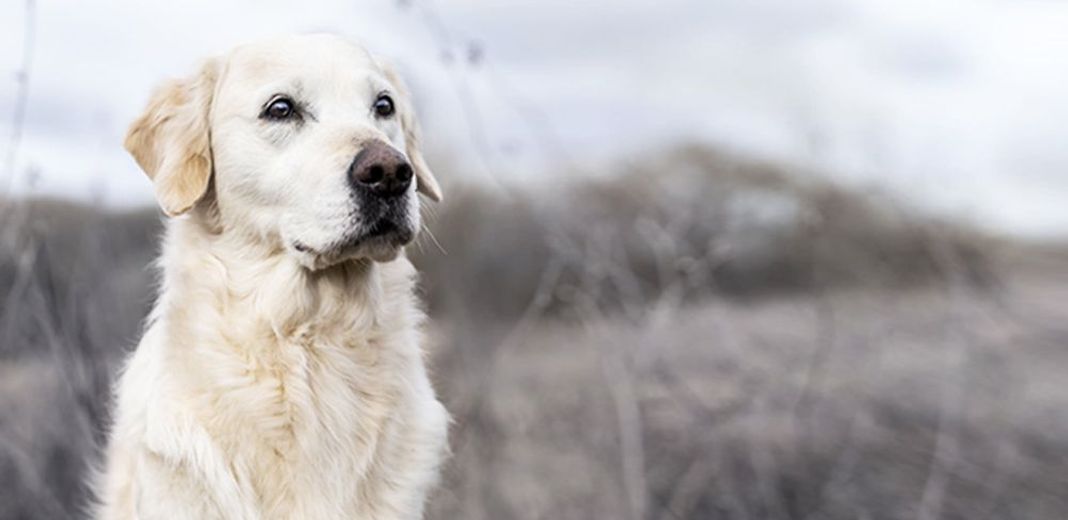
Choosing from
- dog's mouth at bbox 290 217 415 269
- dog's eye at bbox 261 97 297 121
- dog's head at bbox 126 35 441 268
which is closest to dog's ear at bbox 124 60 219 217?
dog's head at bbox 126 35 441 268

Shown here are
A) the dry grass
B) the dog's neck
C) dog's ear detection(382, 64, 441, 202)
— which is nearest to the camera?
the dog's neck

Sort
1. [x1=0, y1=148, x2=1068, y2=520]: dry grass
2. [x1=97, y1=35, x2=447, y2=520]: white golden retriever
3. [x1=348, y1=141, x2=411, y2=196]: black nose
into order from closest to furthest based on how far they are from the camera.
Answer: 1. [x1=348, y1=141, x2=411, y2=196]: black nose
2. [x1=97, y1=35, x2=447, y2=520]: white golden retriever
3. [x1=0, y1=148, x2=1068, y2=520]: dry grass

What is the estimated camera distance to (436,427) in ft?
9.75

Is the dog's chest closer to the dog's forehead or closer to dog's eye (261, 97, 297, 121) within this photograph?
dog's eye (261, 97, 297, 121)

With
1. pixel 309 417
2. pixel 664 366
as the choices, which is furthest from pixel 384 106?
pixel 664 366

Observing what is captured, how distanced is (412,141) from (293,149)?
519 mm

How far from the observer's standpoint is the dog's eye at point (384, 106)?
2.96m

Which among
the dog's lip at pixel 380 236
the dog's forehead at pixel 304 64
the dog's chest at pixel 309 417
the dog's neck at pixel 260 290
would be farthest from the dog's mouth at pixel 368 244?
the dog's forehead at pixel 304 64

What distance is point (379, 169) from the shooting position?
2555 millimetres

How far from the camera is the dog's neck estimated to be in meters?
2.84

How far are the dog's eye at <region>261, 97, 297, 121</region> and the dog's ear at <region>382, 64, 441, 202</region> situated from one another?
1.21ft

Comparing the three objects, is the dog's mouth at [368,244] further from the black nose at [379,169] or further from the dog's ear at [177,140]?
the dog's ear at [177,140]

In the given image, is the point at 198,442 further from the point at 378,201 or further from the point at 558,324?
the point at 558,324

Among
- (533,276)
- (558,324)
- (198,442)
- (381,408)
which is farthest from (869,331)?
(198,442)
